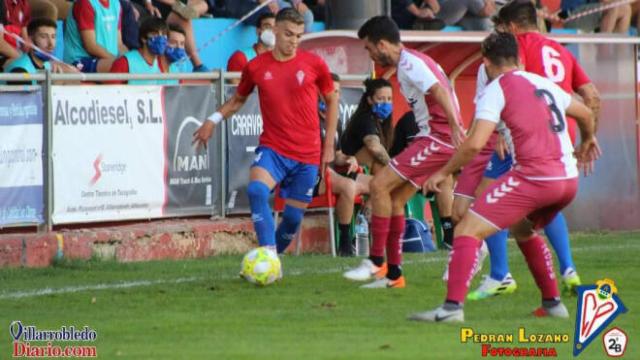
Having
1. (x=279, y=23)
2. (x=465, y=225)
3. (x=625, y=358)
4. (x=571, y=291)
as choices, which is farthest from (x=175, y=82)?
(x=625, y=358)

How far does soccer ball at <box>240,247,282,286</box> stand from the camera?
42.3 ft

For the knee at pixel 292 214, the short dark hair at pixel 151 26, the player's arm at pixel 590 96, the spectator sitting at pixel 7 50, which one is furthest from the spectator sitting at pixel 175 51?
the player's arm at pixel 590 96

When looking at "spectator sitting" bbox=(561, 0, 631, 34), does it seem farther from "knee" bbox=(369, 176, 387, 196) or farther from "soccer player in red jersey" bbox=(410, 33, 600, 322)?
"soccer player in red jersey" bbox=(410, 33, 600, 322)

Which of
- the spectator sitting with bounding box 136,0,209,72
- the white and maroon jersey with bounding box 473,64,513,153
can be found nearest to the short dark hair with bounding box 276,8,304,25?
the white and maroon jersey with bounding box 473,64,513,153

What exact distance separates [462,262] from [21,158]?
234 inches

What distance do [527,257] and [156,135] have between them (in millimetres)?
6041

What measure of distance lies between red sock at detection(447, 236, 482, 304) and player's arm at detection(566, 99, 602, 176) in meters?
1.18

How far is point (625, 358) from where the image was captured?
361 inches

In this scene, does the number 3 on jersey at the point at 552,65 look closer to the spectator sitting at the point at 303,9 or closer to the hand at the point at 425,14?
the spectator sitting at the point at 303,9

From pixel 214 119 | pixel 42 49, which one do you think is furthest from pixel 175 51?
pixel 214 119

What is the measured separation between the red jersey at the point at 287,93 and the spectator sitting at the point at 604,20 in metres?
10.6

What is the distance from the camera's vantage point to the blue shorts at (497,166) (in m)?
12.2

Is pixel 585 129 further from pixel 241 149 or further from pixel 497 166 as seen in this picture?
pixel 241 149

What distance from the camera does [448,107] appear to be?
1237 centimetres
